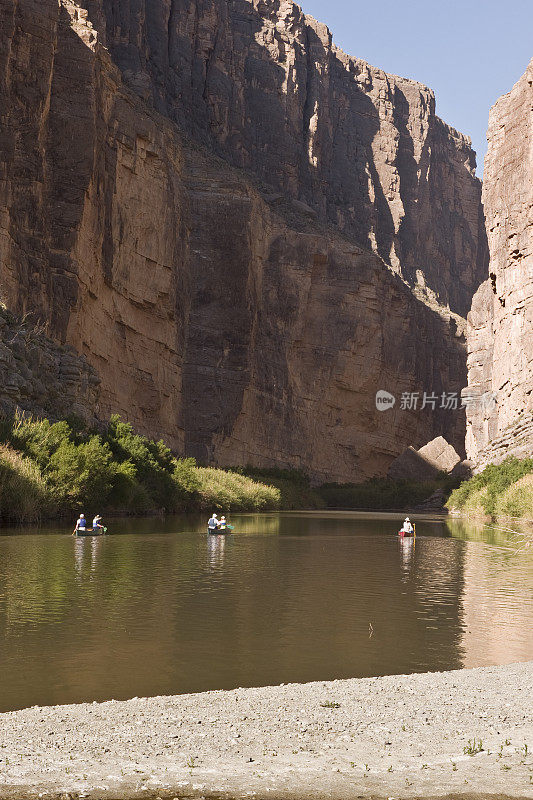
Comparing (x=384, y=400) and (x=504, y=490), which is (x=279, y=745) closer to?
(x=504, y=490)

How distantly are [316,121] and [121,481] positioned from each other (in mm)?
85051

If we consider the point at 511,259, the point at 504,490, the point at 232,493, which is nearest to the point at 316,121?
the point at 511,259

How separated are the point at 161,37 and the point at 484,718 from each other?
98.9 metres

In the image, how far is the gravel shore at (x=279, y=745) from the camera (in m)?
5.50

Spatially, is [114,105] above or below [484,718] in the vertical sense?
above

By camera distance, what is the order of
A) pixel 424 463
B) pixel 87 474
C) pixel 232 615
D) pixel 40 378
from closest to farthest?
pixel 232 615
pixel 87 474
pixel 40 378
pixel 424 463

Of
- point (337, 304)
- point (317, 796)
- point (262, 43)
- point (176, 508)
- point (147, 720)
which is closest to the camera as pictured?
point (317, 796)

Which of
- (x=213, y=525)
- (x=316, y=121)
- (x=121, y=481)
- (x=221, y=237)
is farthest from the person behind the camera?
(x=316, y=121)

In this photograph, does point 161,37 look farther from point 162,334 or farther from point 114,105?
point 162,334

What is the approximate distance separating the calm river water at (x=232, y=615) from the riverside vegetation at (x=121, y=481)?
576cm

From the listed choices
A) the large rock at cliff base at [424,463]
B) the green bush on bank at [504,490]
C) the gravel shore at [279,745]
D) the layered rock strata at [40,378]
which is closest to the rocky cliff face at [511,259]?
the green bush on bank at [504,490]

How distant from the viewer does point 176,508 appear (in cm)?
4481

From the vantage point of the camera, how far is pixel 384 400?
9825 cm

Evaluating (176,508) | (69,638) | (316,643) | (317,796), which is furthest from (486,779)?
(176,508)
